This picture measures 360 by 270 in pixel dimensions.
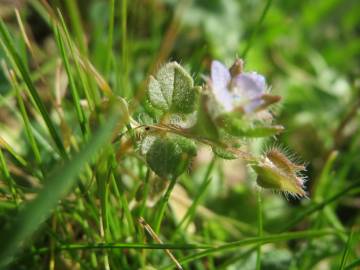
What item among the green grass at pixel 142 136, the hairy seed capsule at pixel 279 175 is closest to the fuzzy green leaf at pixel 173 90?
the green grass at pixel 142 136

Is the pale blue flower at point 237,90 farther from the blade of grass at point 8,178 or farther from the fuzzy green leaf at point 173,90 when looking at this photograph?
the blade of grass at point 8,178

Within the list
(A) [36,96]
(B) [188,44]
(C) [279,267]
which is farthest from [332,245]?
(B) [188,44]

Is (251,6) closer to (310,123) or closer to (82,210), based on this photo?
(310,123)

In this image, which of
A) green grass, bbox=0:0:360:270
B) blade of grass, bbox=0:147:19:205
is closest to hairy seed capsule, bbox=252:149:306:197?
green grass, bbox=0:0:360:270

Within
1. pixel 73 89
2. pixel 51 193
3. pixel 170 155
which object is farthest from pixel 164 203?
pixel 51 193

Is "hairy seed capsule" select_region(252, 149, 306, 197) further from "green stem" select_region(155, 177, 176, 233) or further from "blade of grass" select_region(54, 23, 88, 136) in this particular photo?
"blade of grass" select_region(54, 23, 88, 136)
